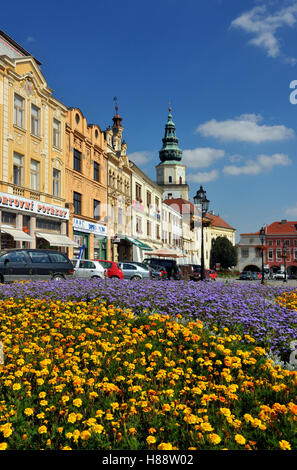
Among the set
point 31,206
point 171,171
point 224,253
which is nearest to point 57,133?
point 31,206

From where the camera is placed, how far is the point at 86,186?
33.0 metres

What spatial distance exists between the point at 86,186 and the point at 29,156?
326 inches

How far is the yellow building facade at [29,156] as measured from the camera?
22812mm

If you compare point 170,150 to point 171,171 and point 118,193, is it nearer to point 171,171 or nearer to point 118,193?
point 171,171

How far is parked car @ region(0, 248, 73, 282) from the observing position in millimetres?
16359

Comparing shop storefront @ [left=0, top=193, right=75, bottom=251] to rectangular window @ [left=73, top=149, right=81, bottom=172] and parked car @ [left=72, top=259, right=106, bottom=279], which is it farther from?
rectangular window @ [left=73, top=149, right=81, bottom=172]

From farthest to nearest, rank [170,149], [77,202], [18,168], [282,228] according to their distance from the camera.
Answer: [282,228] < [170,149] < [77,202] < [18,168]

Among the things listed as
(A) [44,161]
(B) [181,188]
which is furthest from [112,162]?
(B) [181,188]

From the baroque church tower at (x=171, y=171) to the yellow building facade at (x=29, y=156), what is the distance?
66.6 m

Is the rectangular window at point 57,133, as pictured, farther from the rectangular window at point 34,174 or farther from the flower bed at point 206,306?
the flower bed at point 206,306

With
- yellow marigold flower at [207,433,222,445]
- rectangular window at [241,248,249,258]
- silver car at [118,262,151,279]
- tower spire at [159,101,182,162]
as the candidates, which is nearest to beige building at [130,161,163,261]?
silver car at [118,262,151,279]

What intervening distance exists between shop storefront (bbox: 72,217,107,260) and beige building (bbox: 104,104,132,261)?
5.86 ft

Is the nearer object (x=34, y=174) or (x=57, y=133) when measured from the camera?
(x=34, y=174)

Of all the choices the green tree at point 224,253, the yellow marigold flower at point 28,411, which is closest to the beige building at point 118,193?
the yellow marigold flower at point 28,411
